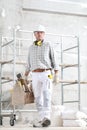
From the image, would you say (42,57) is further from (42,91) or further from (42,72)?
(42,91)

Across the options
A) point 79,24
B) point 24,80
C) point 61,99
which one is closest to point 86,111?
point 61,99

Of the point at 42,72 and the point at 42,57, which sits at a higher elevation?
the point at 42,57

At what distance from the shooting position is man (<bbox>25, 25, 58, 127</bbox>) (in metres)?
7.19

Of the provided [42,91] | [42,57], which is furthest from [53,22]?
[42,91]

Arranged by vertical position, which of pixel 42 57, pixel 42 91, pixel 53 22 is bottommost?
pixel 42 91

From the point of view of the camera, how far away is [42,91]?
7.25 meters

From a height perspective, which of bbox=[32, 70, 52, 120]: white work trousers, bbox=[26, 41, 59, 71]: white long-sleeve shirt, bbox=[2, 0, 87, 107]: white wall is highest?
bbox=[2, 0, 87, 107]: white wall

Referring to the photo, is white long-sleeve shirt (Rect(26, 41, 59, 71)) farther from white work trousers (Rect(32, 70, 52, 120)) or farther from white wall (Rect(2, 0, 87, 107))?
white wall (Rect(2, 0, 87, 107))

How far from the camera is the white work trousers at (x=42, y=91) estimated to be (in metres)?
7.16

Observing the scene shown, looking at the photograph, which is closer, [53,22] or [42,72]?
[42,72]

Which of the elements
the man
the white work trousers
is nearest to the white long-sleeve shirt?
the man

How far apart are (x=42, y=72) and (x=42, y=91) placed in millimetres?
335

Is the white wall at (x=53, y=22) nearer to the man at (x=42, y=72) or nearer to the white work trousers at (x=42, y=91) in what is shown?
the man at (x=42, y=72)

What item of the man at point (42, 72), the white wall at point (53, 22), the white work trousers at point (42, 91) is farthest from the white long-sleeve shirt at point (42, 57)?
the white wall at point (53, 22)
